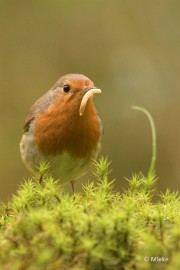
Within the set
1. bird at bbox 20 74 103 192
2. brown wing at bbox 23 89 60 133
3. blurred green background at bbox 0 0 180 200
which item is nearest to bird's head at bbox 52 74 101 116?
bird at bbox 20 74 103 192

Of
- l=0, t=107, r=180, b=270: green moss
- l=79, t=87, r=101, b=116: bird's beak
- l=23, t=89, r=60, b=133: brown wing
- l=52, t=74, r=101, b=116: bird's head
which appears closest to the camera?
l=0, t=107, r=180, b=270: green moss

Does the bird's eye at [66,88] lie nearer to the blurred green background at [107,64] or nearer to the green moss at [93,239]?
the green moss at [93,239]

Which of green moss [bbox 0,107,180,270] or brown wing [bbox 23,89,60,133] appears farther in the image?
brown wing [bbox 23,89,60,133]

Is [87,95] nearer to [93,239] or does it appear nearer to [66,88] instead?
[66,88]

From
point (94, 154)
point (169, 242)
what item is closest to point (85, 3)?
point (94, 154)

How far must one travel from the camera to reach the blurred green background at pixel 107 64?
25.0ft

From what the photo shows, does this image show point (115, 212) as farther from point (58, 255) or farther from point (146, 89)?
point (146, 89)

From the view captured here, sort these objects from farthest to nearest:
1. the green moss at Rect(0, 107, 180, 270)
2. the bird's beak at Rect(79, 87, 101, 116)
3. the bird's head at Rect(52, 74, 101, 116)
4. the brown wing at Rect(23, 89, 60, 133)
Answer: the brown wing at Rect(23, 89, 60, 133) → the bird's head at Rect(52, 74, 101, 116) → the bird's beak at Rect(79, 87, 101, 116) → the green moss at Rect(0, 107, 180, 270)

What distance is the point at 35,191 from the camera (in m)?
2.82

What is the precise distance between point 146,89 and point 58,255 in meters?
6.10

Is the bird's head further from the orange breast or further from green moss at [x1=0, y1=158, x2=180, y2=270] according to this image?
green moss at [x1=0, y1=158, x2=180, y2=270]

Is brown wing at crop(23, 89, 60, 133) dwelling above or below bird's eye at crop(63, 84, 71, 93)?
below

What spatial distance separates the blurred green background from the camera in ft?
25.0

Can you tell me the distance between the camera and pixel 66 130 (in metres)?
4.51
